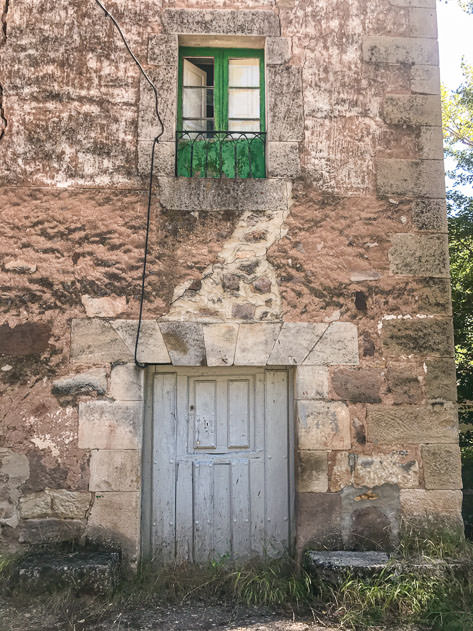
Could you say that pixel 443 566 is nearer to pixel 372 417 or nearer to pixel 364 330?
pixel 372 417

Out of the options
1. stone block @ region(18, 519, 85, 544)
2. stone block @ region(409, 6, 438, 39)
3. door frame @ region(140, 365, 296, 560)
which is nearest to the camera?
stone block @ region(18, 519, 85, 544)

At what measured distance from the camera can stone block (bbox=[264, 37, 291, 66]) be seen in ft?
13.4

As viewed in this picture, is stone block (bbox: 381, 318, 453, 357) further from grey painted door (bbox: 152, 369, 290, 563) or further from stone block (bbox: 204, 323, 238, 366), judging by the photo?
stone block (bbox: 204, 323, 238, 366)

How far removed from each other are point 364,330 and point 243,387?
962 millimetres

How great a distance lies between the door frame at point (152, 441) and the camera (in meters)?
3.81

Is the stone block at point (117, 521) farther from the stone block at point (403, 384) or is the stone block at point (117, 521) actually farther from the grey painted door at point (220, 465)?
the stone block at point (403, 384)

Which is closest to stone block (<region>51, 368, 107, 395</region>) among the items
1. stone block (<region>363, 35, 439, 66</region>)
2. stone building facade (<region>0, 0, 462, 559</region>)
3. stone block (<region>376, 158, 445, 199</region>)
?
stone building facade (<region>0, 0, 462, 559</region>)

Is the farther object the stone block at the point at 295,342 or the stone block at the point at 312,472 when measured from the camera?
the stone block at the point at 295,342

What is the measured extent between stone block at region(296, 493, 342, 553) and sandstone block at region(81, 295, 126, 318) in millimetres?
1779

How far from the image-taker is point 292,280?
12.8 feet

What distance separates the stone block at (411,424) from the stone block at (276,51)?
2632mm

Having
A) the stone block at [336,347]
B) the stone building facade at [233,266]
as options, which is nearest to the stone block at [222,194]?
the stone building facade at [233,266]

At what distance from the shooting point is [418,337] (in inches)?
153

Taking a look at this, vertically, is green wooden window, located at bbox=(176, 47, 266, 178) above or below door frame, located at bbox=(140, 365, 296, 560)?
above
